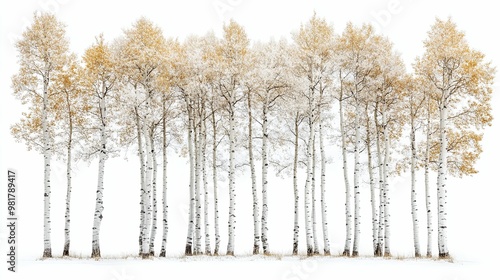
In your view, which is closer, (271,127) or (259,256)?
(259,256)

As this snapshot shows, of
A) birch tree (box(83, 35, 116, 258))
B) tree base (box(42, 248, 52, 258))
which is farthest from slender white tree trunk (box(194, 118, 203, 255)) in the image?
tree base (box(42, 248, 52, 258))

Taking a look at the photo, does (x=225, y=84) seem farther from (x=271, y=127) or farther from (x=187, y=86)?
(x=271, y=127)

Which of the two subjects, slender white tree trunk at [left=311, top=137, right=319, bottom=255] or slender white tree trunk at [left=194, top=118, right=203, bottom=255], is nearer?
slender white tree trunk at [left=194, top=118, right=203, bottom=255]

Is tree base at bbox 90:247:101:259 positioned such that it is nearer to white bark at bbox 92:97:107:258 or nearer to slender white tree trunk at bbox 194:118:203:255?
white bark at bbox 92:97:107:258

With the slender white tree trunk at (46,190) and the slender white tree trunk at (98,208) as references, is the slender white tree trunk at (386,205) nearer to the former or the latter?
the slender white tree trunk at (98,208)

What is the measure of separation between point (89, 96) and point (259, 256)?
13.5 m

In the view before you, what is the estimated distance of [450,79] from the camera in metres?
30.3

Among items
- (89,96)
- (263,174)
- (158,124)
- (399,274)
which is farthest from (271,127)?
(399,274)

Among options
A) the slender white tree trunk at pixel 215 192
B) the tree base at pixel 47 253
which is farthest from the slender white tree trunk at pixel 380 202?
the tree base at pixel 47 253

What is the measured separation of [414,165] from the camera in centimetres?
3344

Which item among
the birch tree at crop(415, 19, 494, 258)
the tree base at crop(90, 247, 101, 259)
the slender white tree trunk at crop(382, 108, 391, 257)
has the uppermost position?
the birch tree at crop(415, 19, 494, 258)

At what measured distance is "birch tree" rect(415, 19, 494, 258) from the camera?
97.7 ft

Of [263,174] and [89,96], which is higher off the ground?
[89,96]

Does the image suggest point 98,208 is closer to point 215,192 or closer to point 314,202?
point 215,192
